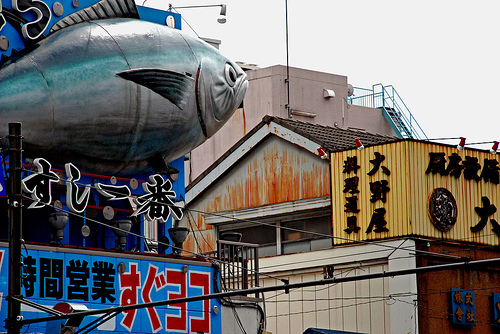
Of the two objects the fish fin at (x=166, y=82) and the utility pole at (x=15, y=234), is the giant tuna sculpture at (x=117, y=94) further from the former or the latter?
the utility pole at (x=15, y=234)

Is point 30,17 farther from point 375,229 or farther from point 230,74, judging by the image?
point 375,229

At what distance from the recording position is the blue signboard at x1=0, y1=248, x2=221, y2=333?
758 inches

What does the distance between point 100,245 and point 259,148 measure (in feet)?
31.6

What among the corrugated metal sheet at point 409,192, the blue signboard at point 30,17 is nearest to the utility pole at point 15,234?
the blue signboard at point 30,17

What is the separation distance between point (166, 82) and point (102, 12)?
204 centimetres

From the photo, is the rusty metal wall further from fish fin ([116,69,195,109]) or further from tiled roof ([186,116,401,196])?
fish fin ([116,69,195,109])

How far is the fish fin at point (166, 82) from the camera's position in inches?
831

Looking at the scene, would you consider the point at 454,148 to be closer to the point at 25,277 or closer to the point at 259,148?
the point at 259,148

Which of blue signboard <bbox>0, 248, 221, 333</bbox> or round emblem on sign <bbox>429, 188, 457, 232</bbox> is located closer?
blue signboard <bbox>0, 248, 221, 333</bbox>

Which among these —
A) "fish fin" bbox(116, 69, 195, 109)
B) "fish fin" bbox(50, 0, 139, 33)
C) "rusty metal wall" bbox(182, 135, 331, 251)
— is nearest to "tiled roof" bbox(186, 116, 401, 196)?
"rusty metal wall" bbox(182, 135, 331, 251)

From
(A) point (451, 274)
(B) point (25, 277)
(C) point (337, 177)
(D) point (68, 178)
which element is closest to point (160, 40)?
(D) point (68, 178)

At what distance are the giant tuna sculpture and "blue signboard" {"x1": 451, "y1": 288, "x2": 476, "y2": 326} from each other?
8.19 metres

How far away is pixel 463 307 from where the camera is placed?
26562 mm

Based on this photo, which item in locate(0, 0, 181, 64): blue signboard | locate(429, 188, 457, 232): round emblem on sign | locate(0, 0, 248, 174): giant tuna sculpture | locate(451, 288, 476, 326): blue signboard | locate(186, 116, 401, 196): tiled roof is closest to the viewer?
locate(0, 0, 248, 174): giant tuna sculpture
